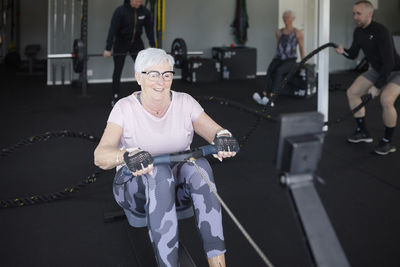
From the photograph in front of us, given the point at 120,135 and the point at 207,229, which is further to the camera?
the point at 120,135

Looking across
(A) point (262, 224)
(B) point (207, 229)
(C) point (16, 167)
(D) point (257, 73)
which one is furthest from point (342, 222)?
(D) point (257, 73)

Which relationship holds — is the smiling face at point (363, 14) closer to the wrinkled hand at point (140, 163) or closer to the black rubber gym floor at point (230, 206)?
the black rubber gym floor at point (230, 206)

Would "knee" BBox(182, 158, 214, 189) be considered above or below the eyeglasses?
below

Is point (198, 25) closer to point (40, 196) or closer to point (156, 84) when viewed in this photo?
point (40, 196)

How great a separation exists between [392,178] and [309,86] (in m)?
3.56

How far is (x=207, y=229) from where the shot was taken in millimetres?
1712

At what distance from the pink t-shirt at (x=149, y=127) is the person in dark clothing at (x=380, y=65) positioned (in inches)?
91.4

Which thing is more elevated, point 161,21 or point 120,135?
point 161,21

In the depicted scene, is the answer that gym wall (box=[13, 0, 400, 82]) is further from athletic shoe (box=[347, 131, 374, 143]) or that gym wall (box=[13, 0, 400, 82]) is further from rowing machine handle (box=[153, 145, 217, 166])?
rowing machine handle (box=[153, 145, 217, 166])

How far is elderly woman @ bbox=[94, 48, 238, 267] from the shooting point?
1654 millimetres

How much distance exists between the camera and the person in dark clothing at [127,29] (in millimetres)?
5469

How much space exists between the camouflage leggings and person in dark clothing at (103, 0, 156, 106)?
3.91 metres

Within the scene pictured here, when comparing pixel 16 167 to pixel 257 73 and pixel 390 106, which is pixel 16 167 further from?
pixel 257 73

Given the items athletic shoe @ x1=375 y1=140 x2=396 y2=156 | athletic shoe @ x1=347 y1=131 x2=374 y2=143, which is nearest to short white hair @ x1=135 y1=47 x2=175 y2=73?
athletic shoe @ x1=375 y1=140 x2=396 y2=156
